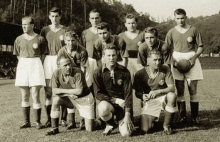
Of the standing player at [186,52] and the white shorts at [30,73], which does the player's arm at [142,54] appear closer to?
the standing player at [186,52]

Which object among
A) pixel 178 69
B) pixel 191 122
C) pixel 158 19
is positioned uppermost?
pixel 158 19

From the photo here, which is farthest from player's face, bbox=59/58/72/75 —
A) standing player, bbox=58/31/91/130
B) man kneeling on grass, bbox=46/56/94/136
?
standing player, bbox=58/31/91/130

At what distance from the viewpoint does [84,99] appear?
17.0 ft

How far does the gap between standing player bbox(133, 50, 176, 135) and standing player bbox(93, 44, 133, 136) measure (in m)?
0.28

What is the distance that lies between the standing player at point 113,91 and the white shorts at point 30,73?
1.04m

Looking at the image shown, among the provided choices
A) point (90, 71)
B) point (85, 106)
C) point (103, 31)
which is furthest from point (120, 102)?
point (103, 31)

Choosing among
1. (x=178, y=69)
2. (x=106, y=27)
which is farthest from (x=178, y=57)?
(x=106, y=27)

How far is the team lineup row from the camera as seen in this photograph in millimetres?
4898

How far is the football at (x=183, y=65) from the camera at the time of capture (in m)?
5.52

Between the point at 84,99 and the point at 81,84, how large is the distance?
0.31m

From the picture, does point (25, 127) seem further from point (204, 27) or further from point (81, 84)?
point (204, 27)

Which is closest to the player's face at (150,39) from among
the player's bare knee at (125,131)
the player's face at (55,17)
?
the player's bare knee at (125,131)

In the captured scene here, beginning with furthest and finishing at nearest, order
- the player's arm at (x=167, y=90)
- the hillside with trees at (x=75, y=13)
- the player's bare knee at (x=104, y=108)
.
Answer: the hillside with trees at (x=75, y=13) < the player's arm at (x=167, y=90) < the player's bare knee at (x=104, y=108)

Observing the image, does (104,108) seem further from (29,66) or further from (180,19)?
(180,19)
